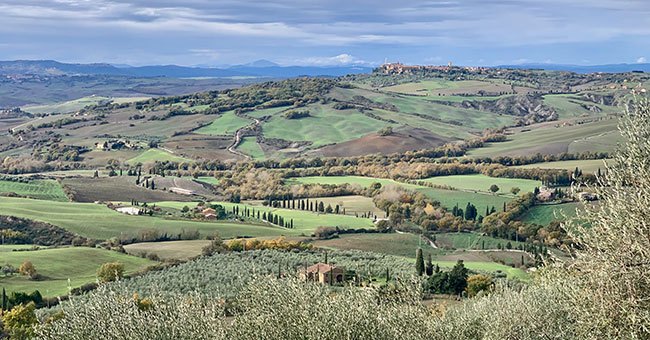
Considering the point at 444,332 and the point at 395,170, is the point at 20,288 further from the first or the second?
the point at 395,170

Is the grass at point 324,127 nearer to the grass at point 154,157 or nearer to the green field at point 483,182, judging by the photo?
the grass at point 154,157

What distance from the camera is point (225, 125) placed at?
16575 centimetres

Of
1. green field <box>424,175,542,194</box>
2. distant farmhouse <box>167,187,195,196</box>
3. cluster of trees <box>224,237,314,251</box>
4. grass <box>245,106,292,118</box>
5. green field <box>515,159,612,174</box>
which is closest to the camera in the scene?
cluster of trees <box>224,237,314,251</box>

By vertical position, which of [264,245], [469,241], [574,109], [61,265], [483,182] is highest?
[574,109]

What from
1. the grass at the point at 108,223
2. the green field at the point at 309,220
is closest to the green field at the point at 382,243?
the green field at the point at 309,220

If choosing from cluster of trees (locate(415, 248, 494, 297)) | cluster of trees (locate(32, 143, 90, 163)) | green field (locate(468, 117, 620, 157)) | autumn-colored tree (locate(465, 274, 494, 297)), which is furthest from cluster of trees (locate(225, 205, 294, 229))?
cluster of trees (locate(32, 143, 90, 163))

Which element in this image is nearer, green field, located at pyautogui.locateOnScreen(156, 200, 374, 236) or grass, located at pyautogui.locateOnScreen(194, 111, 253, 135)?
green field, located at pyautogui.locateOnScreen(156, 200, 374, 236)

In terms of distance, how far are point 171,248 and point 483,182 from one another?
5008 centimetres

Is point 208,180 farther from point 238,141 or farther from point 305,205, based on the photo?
point 238,141

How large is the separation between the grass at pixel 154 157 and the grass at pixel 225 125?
64.7 feet

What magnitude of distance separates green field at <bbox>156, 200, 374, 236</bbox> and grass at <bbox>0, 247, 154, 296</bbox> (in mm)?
22198

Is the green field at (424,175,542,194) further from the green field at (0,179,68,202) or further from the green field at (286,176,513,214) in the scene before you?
the green field at (0,179,68,202)

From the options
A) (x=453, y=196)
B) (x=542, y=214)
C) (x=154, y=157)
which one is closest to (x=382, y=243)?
(x=542, y=214)

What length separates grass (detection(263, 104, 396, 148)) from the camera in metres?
156
